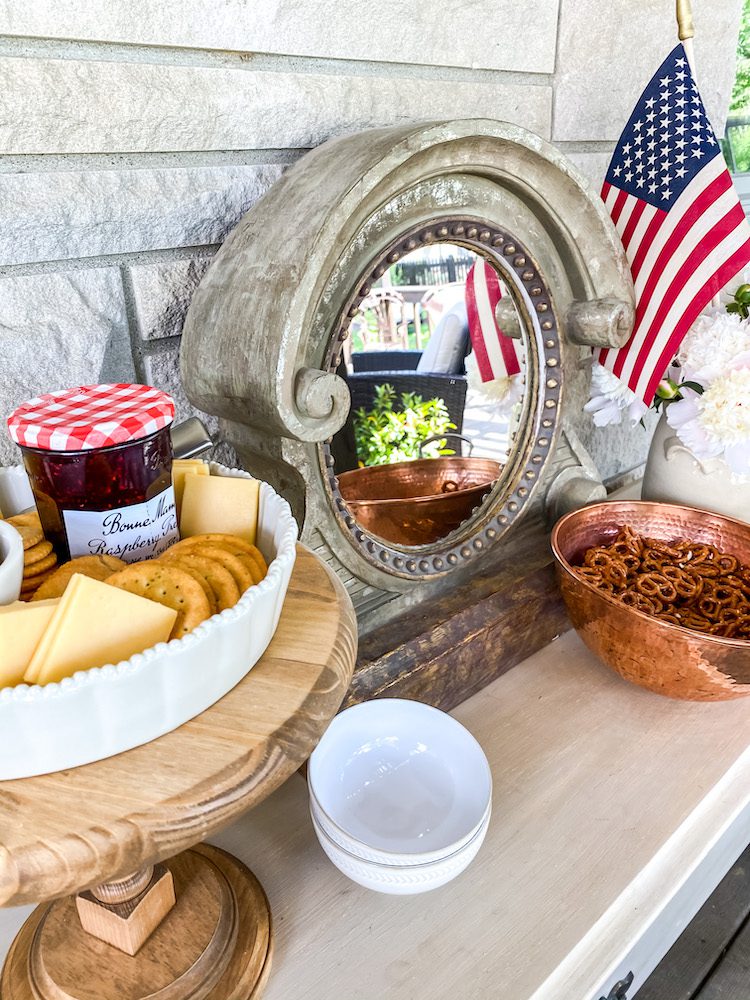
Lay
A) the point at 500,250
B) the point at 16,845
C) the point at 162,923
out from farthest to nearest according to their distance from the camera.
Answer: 1. the point at 500,250
2. the point at 162,923
3. the point at 16,845

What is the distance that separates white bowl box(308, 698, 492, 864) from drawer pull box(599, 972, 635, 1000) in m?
0.26

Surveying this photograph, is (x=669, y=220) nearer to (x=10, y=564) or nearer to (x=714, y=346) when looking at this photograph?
(x=714, y=346)

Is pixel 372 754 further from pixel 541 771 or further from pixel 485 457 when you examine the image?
pixel 485 457

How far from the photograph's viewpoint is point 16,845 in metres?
0.28

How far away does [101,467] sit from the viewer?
1.29 feet

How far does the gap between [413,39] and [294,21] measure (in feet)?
0.47

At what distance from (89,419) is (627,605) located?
19.6 inches

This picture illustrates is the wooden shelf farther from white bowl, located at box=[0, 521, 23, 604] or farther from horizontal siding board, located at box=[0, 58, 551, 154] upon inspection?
horizontal siding board, located at box=[0, 58, 551, 154]

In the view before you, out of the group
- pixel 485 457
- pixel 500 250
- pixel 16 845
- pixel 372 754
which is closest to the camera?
pixel 16 845

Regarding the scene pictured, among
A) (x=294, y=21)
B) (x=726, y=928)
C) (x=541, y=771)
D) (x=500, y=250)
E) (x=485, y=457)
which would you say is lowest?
(x=726, y=928)

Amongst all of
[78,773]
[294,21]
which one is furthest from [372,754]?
[294,21]

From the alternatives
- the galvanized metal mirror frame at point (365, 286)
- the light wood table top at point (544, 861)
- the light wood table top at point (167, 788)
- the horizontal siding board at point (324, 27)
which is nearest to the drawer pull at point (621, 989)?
the light wood table top at point (544, 861)

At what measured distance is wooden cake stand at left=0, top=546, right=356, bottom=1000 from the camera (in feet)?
0.95

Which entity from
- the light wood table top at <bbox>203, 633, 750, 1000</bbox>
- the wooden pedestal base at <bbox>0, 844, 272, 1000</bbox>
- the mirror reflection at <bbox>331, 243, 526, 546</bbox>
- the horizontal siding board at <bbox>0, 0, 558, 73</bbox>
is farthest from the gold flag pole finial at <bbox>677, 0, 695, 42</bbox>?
the wooden pedestal base at <bbox>0, 844, 272, 1000</bbox>
